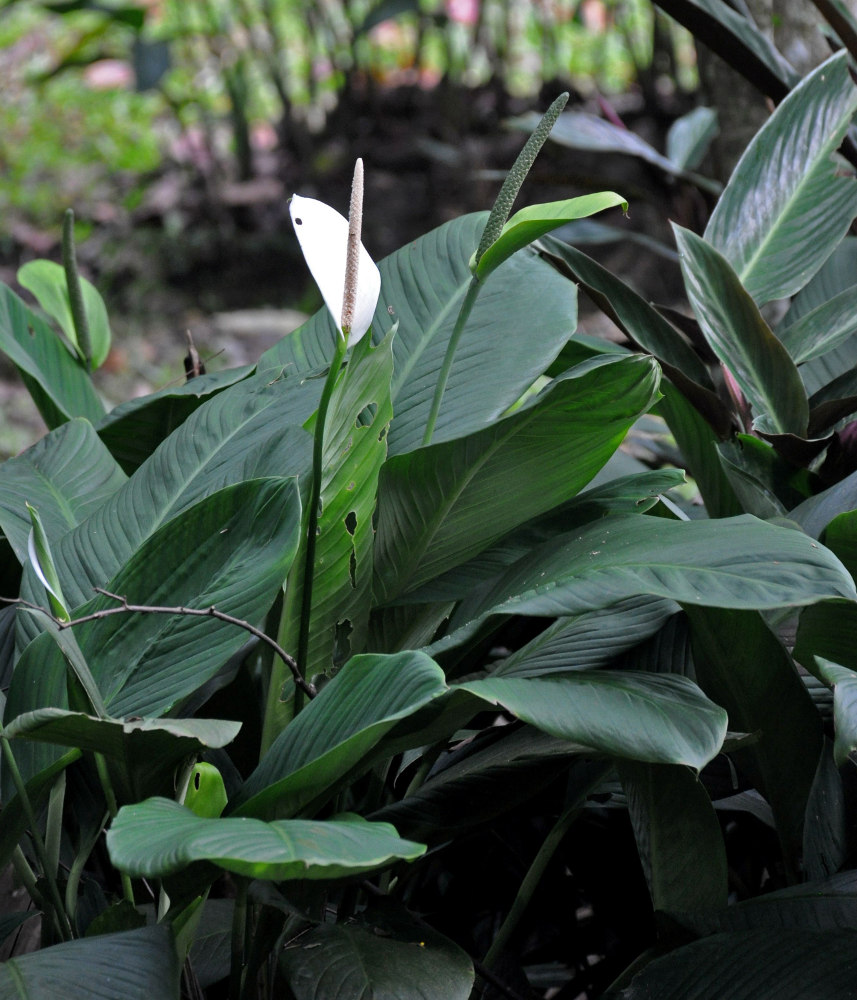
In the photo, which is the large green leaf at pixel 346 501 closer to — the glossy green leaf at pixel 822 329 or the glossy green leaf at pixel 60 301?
the glossy green leaf at pixel 822 329

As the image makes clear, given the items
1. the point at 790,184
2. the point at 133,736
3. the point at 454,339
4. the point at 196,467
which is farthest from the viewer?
the point at 790,184

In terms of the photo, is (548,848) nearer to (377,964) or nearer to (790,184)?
(377,964)

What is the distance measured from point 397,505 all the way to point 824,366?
612 mm

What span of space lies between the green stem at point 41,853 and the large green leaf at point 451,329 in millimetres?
339

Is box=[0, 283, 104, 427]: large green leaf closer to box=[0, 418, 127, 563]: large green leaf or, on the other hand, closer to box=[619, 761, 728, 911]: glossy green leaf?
box=[0, 418, 127, 563]: large green leaf

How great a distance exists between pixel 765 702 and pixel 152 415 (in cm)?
60

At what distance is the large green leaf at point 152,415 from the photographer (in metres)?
0.94

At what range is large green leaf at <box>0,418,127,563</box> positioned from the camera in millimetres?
816

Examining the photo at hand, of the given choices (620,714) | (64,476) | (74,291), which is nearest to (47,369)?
(74,291)

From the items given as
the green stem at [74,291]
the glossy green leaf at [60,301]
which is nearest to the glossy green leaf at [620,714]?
the green stem at [74,291]

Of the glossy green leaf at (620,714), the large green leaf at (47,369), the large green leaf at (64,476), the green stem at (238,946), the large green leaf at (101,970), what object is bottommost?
the green stem at (238,946)

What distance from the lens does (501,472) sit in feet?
2.21

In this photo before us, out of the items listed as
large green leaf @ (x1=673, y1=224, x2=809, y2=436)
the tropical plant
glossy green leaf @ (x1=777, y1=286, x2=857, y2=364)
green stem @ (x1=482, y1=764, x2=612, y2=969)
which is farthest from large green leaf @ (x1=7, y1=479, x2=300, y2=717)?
glossy green leaf @ (x1=777, y1=286, x2=857, y2=364)

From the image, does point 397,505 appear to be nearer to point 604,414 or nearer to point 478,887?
point 604,414
